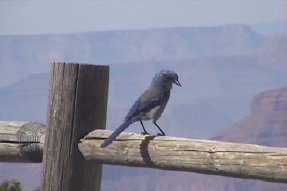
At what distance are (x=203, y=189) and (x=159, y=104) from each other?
105342 mm

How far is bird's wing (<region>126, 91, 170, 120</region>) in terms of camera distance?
5.34 m

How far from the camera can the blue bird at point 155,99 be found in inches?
211

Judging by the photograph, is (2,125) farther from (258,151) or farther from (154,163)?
(258,151)

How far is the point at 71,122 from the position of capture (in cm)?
519

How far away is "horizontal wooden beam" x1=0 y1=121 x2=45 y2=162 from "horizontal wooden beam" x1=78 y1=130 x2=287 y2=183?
0.47 meters

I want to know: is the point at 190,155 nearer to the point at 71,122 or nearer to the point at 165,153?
the point at 165,153

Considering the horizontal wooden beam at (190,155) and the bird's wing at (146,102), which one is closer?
the horizontal wooden beam at (190,155)

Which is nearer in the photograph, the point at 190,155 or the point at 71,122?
the point at 190,155

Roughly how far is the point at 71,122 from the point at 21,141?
1.81 feet

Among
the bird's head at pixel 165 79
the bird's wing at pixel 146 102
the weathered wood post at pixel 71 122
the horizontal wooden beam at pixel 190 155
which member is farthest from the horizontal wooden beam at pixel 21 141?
the bird's head at pixel 165 79

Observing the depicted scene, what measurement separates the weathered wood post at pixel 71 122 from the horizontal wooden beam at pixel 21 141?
0.97 ft

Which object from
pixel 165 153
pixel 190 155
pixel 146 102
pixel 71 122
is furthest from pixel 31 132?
pixel 190 155

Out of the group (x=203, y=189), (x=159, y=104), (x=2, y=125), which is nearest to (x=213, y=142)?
(x=159, y=104)

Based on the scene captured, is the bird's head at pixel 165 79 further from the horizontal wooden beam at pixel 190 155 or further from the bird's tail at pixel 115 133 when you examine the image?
the horizontal wooden beam at pixel 190 155
